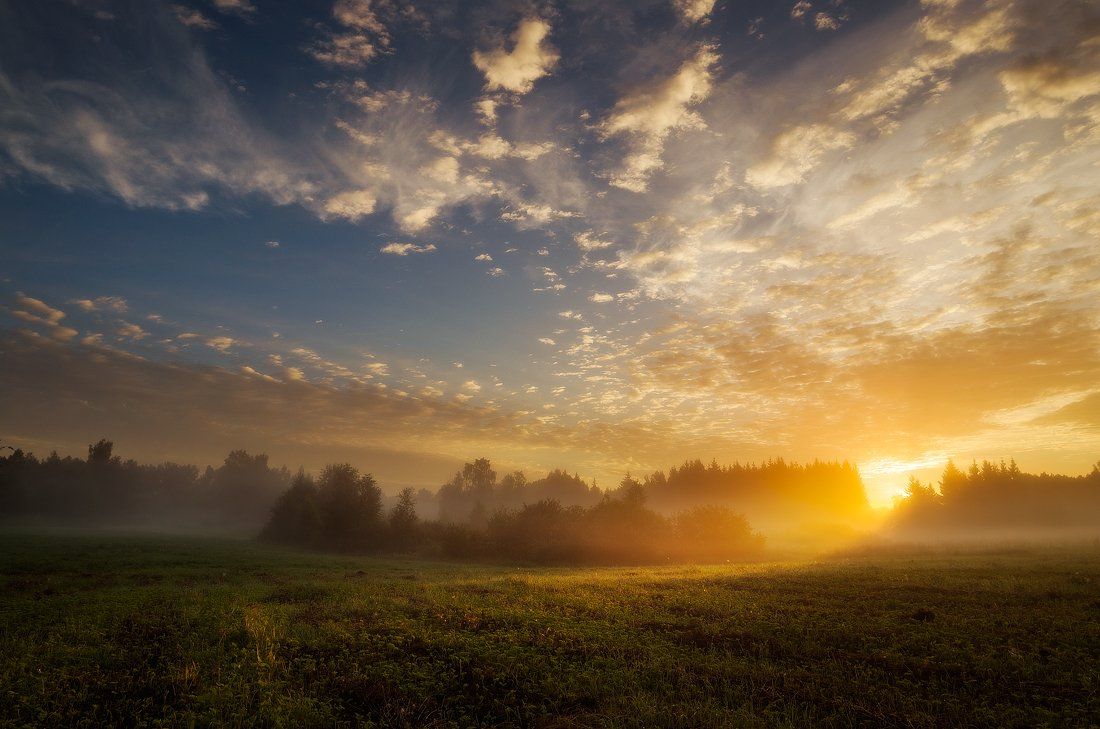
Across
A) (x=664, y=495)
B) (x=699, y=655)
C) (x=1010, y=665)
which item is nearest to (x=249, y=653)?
(x=699, y=655)

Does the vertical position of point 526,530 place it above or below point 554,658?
below

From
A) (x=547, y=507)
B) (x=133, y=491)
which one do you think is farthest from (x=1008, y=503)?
(x=133, y=491)

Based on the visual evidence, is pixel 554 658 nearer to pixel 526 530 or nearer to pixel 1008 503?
pixel 526 530

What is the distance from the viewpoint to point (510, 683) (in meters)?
11.9

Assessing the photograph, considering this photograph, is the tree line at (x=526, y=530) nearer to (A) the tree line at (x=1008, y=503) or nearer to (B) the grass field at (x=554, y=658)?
(B) the grass field at (x=554, y=658)

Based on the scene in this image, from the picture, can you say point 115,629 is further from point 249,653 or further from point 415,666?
point 415,666

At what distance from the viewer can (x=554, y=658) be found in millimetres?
13586

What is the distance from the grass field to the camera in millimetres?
10078

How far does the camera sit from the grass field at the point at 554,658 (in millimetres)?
10078

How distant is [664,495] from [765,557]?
95204 millimetres

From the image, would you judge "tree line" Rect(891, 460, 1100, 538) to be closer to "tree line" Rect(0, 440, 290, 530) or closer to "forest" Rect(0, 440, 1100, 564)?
"forest" Rect(0, 440, 1100, 564)

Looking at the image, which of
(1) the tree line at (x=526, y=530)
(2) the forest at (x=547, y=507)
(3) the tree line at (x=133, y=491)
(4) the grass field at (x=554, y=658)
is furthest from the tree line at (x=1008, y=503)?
(3) the tree line at (x=133, y=491)

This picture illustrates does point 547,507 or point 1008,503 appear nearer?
point 547,507

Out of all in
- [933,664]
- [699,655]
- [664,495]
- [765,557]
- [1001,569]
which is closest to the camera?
[933,664]
